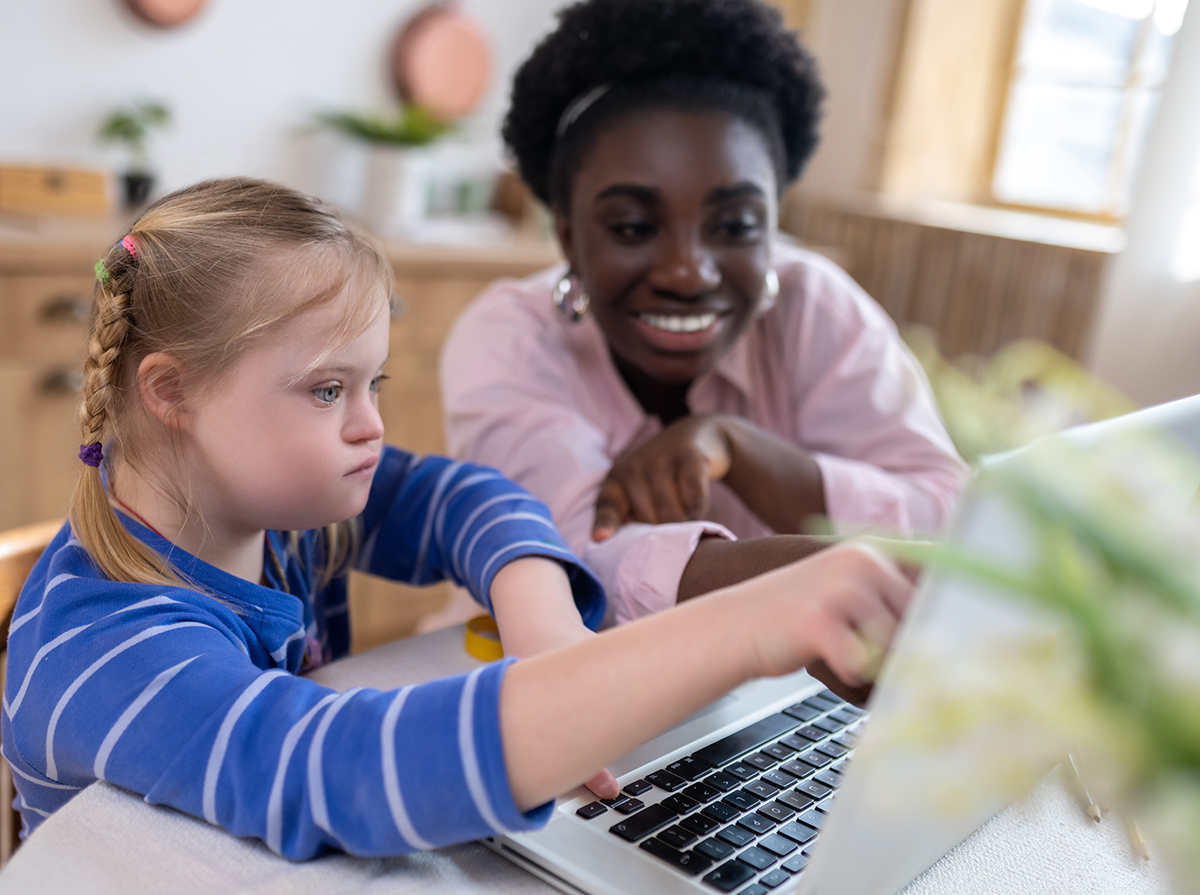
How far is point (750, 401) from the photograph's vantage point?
3.70 ft

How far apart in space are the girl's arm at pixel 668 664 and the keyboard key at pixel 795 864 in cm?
10

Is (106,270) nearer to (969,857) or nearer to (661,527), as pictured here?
(661,527)

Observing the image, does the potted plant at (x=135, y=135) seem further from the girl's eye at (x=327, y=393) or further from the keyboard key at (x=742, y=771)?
the keyboard key at (x=742, y=771)

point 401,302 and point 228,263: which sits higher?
point 228,263

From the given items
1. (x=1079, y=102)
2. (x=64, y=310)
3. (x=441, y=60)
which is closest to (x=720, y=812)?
(x=64, y=310)

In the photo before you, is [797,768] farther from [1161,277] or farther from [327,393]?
[1161,277]

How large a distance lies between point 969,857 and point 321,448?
42 centimetres

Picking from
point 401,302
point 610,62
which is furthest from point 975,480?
point 401,302

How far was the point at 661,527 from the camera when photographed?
80cm

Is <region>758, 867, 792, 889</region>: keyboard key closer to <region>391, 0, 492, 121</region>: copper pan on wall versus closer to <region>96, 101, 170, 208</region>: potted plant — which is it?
<region>96, 101, 170, 208</region>: potted plant

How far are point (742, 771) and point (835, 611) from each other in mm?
196

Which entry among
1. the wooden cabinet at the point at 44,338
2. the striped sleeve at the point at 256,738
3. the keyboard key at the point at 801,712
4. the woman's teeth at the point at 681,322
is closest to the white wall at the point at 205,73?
the wooden cabinet at the point at 44,338

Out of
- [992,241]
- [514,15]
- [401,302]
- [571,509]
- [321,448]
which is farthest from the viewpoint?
[514,15]

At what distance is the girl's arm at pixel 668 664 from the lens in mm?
421
